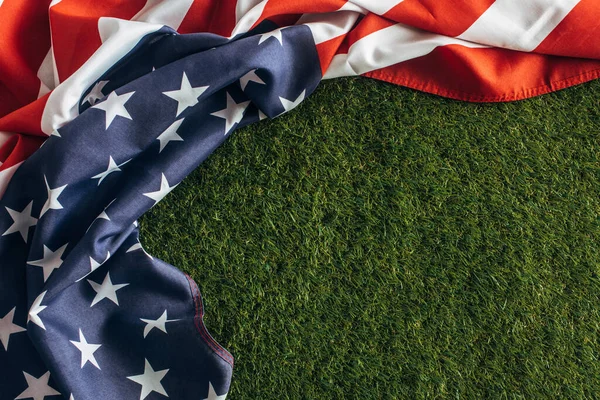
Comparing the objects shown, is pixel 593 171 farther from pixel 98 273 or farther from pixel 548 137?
pixel 98 273

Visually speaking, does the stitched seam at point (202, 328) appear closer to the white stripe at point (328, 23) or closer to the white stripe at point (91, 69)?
the white stripe at point (91, 69)

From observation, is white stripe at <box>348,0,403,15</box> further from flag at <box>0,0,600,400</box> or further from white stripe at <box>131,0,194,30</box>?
white stripe at <box>131,0,194,30</box>

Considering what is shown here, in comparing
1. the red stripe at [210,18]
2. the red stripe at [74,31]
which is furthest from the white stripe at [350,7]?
the red stripe at [74,31]

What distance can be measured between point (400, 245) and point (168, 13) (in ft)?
2.32

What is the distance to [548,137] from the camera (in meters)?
1.14

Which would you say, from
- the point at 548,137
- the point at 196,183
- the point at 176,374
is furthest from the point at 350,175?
the point at 176,374

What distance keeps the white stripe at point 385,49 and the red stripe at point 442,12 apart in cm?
3

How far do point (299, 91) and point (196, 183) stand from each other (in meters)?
0.30

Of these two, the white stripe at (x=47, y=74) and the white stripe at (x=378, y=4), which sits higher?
the white stripe at (x=378, y=4)

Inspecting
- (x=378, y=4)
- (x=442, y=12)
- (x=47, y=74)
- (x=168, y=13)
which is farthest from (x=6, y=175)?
(x=442, y=12)

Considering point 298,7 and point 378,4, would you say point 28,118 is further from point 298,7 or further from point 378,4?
point 378,4

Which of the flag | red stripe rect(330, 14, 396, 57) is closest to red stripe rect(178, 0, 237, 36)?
the flag

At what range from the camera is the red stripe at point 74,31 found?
1.09m

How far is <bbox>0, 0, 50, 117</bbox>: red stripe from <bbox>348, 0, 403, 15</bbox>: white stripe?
689 mm
